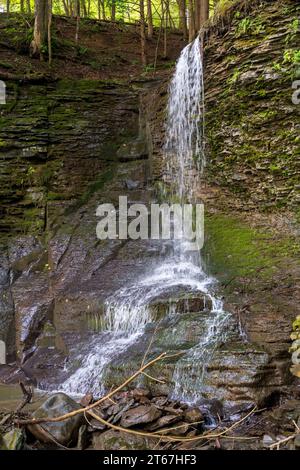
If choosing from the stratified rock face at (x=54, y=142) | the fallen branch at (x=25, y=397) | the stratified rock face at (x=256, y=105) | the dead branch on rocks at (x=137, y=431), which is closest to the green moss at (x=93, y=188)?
the stratified rock face at (x=54, y=142)

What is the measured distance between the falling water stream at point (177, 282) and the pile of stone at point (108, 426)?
0.53m

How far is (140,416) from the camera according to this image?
4355 millimetres

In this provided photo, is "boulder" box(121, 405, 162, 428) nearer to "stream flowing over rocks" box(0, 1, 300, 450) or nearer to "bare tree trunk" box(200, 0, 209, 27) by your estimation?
"stream flowing over rocks" box(0, 1, 300, 450)

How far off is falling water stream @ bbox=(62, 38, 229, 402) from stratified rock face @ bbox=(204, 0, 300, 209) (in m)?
0.50

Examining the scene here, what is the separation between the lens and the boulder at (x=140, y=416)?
4.28 meters

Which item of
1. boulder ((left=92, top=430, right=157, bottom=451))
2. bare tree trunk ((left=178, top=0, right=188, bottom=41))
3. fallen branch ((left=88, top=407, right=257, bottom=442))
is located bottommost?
boulder ((left=92, top=430, right=157, bottom=451))

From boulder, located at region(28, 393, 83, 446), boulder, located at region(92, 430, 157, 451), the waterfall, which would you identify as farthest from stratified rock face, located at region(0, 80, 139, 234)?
boulder, located at region(92, 430, 157, 451)

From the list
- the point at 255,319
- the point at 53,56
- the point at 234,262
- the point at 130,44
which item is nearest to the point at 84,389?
the point at 255,319

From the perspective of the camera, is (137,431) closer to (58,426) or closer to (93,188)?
(58,426)

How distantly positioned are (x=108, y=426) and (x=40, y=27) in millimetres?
12084

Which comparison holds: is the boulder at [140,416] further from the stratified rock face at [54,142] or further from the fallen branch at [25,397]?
the stratified rock face at [54,142]

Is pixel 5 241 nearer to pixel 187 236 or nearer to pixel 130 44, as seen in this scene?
pixel 187 236

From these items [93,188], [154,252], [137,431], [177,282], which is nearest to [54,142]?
[93,188]

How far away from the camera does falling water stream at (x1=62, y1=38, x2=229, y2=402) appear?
18.3 ft
